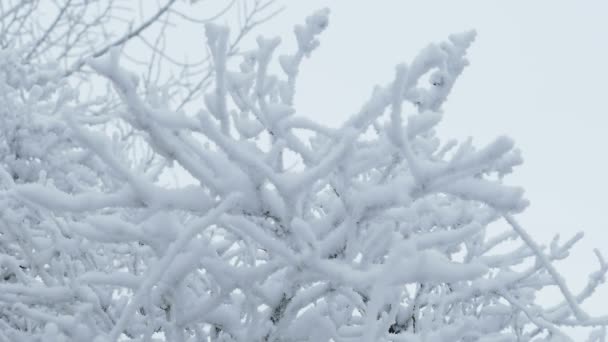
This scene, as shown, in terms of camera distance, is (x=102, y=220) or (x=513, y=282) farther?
(x=513, y=282)

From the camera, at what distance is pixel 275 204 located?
129 cm

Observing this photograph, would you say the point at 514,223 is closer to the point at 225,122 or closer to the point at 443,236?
the point at 443,236

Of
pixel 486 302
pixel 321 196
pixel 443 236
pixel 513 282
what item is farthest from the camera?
pixel 486 302

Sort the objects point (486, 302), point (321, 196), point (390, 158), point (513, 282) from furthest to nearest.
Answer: point (486, 302)
point (321, 196)
point (513, 282)
point (390, 158)

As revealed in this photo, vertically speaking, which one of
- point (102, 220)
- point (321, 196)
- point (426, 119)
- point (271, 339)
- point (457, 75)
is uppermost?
point (321, 196)

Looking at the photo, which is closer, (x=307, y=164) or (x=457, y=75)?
(x=457, y=75)

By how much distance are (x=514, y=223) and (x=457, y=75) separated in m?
0.29

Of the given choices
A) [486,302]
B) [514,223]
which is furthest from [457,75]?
[486,302]

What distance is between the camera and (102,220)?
4.05 ft

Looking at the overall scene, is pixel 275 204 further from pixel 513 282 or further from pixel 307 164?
pixel 513 282

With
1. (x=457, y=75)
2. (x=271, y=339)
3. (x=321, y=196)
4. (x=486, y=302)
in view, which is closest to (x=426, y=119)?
(x=457, y=75)

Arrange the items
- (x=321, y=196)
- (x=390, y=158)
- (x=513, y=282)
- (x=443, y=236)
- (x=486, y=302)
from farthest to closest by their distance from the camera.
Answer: (x=486, y=302) < (x=321, y=196) < (x=513, y=282) < (x=390, y=158) < (x=443, y=236)

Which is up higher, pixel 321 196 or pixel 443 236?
pixel 321 196

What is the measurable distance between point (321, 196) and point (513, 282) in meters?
0.67
